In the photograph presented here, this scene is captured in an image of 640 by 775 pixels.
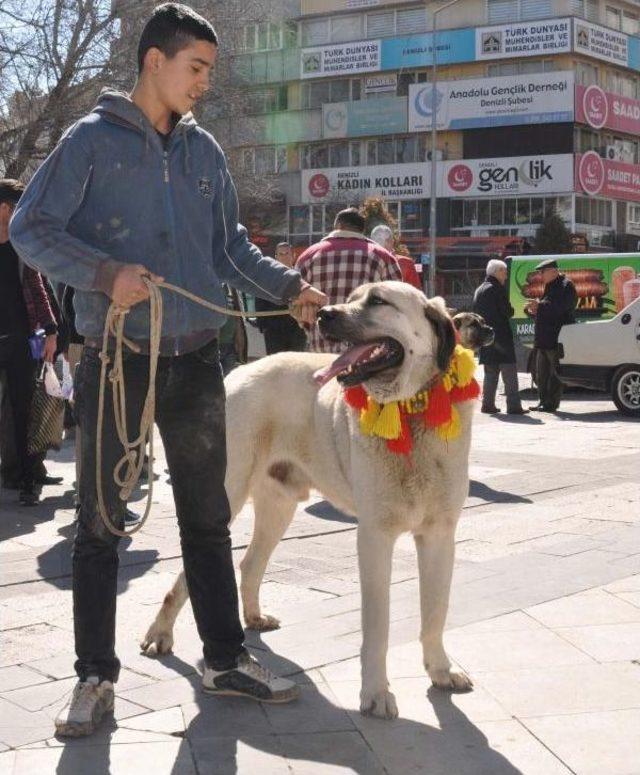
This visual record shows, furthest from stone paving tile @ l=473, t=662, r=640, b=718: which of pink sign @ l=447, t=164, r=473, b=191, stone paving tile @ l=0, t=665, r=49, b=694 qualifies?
pink sign @ l=447, t=164, r=473, b=191

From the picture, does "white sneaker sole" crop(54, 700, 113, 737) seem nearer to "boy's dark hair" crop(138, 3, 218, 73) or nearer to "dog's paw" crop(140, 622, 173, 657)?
"dog's paw" crop(140, 622, 173, 657)

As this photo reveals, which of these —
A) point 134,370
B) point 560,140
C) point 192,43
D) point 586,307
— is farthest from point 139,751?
point 560,140

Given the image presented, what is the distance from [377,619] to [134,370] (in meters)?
1.16

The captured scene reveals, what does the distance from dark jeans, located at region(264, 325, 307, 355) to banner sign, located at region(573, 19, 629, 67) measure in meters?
56.3

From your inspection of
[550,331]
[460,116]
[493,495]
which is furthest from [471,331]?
[460,116]

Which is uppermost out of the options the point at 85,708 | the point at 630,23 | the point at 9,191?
the point at 630,23

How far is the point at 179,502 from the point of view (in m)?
4.11

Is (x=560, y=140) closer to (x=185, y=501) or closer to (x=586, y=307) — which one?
(x=586, y=307)

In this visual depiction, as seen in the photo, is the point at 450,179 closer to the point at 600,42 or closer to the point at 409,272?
the point at 600,42

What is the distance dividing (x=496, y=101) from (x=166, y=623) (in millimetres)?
61093

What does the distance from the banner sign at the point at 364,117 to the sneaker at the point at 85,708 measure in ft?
207

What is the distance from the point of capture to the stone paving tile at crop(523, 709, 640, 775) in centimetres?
347

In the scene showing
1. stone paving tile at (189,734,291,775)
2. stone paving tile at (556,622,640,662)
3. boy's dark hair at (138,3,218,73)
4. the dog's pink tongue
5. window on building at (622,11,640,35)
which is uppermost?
window on building at (622,11,640,35)

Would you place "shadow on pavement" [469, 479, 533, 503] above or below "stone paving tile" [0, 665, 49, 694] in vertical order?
below
